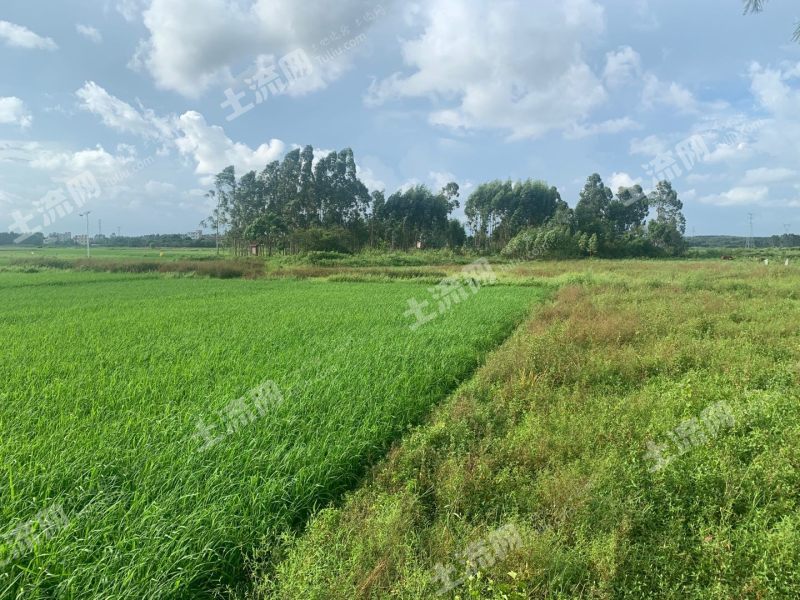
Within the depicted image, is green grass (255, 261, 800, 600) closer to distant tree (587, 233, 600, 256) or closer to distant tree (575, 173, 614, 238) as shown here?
distant tree (587, 233, 600, 256)

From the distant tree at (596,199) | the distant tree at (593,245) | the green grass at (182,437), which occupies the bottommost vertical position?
the green grass at (182,437)

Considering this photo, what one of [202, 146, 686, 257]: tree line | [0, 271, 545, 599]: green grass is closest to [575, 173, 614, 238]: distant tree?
[202, 146, 686, 257]: tree line

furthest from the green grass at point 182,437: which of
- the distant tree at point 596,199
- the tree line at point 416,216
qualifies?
the distant tree at point 596,199

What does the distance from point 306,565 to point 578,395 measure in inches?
155

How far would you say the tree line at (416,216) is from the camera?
150ft

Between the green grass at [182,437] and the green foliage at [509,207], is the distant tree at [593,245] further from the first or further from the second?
the green grass at [182,437]

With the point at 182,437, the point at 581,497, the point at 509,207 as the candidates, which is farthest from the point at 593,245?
the point at 182,437

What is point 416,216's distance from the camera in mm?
55781

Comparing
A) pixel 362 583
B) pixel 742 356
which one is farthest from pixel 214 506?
pixel 742 356

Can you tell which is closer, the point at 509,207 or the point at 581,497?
the point at 581,497

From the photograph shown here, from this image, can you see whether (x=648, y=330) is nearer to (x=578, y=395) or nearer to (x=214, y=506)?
(x=578, y=395)

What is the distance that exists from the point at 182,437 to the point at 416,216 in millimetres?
53633

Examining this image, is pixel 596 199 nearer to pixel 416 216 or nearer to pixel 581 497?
pixel 416 216

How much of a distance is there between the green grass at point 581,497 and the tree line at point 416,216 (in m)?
39.8
